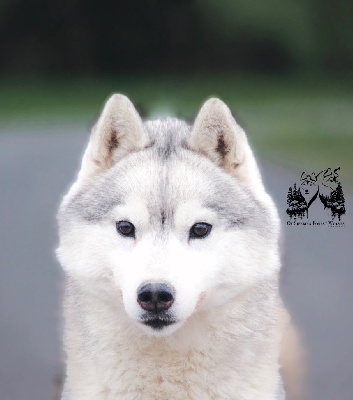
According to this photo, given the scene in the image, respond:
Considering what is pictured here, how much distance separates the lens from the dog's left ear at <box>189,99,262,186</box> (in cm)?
213

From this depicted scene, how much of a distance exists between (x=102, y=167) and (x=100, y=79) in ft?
3.71

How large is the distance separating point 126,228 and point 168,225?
0.13 m

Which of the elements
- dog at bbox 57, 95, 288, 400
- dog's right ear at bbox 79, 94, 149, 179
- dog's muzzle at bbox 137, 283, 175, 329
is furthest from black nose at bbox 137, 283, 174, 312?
dog's right ear at bbox 79, 94, 149, 179

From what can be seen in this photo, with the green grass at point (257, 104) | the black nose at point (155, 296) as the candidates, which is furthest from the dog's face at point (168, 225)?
the green grass at point (257, 104)

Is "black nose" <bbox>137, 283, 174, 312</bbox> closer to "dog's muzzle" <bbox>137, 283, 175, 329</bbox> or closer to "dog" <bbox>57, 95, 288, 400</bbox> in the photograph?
"dog's muzzle" <bbox>137, 283, 175, 329</bbox>

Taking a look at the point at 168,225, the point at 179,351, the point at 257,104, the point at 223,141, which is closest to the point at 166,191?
the point at 168,225

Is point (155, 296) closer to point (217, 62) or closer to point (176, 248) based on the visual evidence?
point (176, 248)

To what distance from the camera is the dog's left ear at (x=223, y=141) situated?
213 centimetres

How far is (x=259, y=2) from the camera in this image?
3490 millimetres

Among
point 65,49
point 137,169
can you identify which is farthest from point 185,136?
point 65,49

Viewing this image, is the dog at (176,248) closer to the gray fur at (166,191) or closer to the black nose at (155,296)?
the gray fur at (166,191)

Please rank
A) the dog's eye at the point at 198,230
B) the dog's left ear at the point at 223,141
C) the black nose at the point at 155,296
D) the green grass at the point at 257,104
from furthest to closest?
the green grass at the point at 257,104 → the dog's left ear at the point at 223,141 → the dog's eye at the point at 198,230 → the black nose at the point at 155,296

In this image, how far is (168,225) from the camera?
1.98m

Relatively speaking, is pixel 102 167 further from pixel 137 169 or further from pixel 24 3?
pixel 24 3
